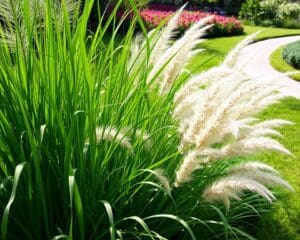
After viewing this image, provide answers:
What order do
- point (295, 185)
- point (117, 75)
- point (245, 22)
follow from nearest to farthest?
point (117, 75)
point (295, 185)
point (245, 22)

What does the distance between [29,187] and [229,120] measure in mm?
950

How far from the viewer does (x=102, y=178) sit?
2.30 metres

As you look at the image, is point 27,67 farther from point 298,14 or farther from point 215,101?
point 298,14

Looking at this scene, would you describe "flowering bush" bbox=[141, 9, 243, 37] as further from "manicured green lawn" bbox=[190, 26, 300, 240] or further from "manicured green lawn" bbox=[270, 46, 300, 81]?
"manicured green lawn" bbox=[190, 26, 300, 240]

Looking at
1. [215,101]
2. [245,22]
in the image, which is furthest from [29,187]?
[245,22]

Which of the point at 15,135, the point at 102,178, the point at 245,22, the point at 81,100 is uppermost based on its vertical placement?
the point at 81,100

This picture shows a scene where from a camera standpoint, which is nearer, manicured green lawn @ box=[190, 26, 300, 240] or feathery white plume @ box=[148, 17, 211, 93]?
feathery white plume @ box=[148, 17, 211, 93]

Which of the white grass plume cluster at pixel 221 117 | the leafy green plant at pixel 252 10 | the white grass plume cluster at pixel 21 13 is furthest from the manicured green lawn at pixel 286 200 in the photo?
the leafy green plant at pixel 252 10

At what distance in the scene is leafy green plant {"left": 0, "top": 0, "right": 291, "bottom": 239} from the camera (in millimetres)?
2031

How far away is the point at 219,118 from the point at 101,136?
0.61 meters

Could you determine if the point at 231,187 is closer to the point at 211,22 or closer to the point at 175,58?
the point at 175,58

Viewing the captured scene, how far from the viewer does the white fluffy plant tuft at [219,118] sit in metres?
1.84

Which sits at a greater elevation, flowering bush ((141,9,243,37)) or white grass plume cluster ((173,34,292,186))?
white grass plume cluster ((173,34,292,186))

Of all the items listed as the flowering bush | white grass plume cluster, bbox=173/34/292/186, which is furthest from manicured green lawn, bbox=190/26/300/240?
the flowering bush
